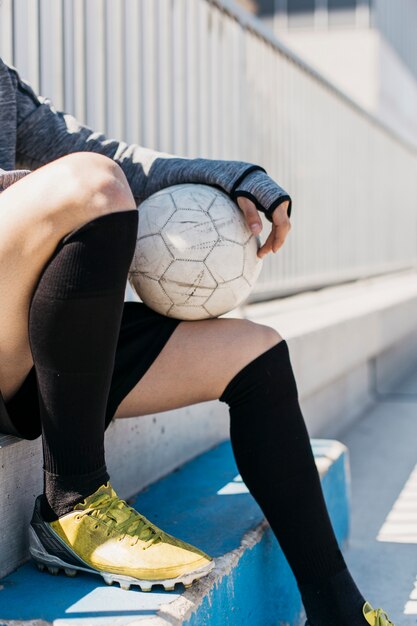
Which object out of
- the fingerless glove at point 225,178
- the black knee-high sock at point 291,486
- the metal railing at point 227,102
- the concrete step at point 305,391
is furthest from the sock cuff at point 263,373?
the metal railing at point 227,102

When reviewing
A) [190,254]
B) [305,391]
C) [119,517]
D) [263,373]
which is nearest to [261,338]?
[263,373]

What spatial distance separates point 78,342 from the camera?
1.49 m

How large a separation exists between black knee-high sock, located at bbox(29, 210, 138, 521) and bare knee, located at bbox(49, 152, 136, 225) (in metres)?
0.02

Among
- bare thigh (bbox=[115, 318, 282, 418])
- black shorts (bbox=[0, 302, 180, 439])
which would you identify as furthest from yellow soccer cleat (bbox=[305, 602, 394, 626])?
black shorts (bbox=[0, 302, 180, 439])

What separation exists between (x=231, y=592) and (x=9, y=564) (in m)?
0.42

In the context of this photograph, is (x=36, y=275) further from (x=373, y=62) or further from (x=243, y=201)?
(x=373, y=62)

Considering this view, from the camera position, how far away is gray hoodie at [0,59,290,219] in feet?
6.30

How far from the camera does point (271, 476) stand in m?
1.79

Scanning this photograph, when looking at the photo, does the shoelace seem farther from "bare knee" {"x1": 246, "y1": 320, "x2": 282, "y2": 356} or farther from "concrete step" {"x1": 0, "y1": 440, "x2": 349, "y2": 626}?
"bare knee" {"x1": 246, "y1": 320, "x2": 282, "y2": 356}

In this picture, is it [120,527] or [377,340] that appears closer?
[120,527]

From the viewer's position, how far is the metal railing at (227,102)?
2.71 meters

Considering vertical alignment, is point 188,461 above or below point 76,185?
below

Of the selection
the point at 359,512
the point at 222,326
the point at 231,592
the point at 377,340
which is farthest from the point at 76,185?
the point at 377,340

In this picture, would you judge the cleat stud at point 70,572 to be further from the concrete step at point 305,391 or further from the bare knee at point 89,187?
the bare knee at point 89,187
